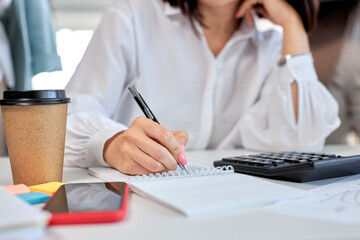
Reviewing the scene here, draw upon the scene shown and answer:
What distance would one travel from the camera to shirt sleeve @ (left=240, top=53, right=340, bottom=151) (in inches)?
38.0

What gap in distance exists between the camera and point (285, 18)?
1.07 m

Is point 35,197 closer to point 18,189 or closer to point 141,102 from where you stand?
point 18,189

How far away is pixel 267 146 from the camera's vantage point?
0.96m

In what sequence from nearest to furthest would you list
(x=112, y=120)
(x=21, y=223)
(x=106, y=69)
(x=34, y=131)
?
(x=21, y=223) → (x=34, y=131) → (x=112, y=120) → (x=106, y=69)

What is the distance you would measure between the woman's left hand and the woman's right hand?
26.3 inches

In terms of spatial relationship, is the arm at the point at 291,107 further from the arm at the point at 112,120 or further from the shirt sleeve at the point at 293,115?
the arm at the point at 112,120

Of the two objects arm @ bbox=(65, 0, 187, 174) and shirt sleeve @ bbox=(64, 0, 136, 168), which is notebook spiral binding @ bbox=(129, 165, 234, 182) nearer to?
arm @ bbox=(65, 0, 187, 174)

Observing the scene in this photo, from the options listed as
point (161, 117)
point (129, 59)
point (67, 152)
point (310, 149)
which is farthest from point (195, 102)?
point (67, 152)

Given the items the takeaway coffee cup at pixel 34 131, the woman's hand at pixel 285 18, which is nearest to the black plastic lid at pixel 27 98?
the takeaway coffee cup at pixel 34 131

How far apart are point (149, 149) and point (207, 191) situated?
0.45 ft

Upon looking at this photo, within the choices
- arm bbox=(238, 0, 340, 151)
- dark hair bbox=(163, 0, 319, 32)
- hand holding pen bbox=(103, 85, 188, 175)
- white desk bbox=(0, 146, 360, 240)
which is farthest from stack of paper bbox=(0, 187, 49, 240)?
dark hair bbox=(163, 0, 319, 32)

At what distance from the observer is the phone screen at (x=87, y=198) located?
316mm

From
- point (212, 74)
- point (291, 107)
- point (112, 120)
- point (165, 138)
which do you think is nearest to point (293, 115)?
point (291, 107)

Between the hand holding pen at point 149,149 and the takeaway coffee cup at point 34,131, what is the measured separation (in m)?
0.10
